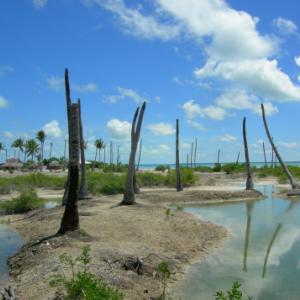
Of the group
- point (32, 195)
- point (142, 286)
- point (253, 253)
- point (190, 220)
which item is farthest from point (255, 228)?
point (32, 195)

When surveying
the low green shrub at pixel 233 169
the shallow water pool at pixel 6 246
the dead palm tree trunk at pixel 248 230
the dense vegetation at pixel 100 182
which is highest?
the low green shrub at pixel 233 169

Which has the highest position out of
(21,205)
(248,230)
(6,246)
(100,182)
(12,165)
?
(12,165)

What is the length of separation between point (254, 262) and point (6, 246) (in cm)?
792

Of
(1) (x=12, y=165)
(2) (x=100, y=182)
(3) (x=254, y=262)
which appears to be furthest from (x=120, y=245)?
(1) (x=12, y=165)

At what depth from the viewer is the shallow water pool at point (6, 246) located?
11.8m

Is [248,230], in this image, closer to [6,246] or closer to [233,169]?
[6,246]

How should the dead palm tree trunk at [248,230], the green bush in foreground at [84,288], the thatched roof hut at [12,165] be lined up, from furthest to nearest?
the thatched roof hut at [12,165] < the dead palm tree trunk at [248,230] < the green bush in foreground at [84,288]

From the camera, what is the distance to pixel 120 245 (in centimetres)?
1341

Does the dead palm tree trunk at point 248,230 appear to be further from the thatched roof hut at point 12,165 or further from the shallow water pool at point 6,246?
the thatched roof hut at point 12,165

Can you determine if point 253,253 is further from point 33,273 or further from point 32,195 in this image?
point 32,195

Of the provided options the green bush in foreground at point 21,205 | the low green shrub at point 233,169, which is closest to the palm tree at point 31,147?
the low green shrub at point 233,169

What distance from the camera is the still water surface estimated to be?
10.3 meters

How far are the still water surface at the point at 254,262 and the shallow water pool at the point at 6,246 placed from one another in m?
4.42

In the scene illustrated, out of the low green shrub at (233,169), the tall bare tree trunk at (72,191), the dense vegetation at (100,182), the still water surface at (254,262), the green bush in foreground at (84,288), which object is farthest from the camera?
the low green shrub at (233,169)
